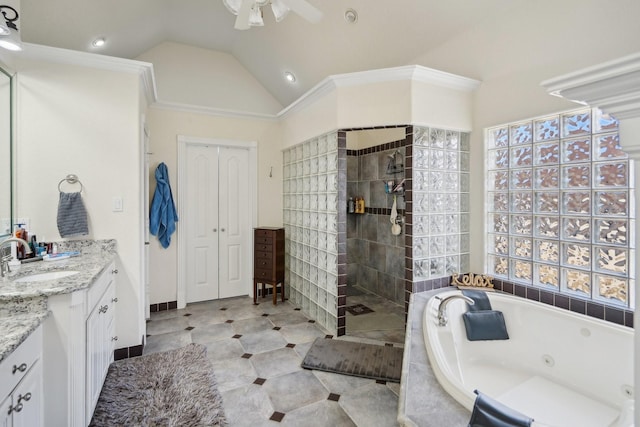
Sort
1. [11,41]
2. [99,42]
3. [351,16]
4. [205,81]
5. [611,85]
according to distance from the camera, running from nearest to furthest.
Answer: [611,85], [11,41], [99,42], [351,16], [205,81]

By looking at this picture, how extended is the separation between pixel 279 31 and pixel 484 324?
3.59 metres

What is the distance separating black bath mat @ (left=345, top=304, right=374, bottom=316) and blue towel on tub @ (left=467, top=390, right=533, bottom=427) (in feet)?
8.40

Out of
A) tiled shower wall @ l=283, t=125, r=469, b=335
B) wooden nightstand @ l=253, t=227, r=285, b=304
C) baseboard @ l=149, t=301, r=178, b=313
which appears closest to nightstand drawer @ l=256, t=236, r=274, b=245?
wooden nightstand @ l=253, t=227, r=285, b=304

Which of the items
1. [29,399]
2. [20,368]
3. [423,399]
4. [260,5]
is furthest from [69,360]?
[260,5]

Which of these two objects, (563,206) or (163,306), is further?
(163,306)

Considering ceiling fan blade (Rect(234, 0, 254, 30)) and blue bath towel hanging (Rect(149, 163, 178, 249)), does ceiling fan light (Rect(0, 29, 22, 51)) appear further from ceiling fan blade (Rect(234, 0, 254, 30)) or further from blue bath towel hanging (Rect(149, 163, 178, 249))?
blue bath towel hanging (Rect(149, 163, 178, 249))

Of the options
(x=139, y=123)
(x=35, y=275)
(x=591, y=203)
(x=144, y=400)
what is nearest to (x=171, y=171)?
(x=139, y=123)

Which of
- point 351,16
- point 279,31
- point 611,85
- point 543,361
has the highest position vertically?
point 279,31

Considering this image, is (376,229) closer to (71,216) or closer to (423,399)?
(423,399)

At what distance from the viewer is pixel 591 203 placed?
218 cm

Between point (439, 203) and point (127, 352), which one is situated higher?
point (439, 203)

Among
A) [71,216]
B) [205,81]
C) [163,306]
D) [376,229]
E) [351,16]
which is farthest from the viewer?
[376,229]

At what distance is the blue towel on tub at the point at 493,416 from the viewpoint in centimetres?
113

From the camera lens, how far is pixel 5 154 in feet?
7.32
